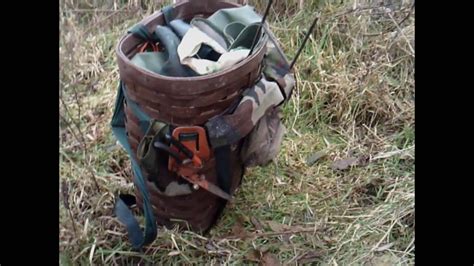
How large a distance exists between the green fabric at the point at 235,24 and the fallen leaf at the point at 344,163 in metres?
0.69

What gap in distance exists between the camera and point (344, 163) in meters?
2.41

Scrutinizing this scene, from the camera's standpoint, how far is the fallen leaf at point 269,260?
1954mm

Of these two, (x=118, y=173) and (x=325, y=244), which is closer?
(x=325, y=244)

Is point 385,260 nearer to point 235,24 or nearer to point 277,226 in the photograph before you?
point 277,226

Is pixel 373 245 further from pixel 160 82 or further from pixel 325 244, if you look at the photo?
pixel 160 82

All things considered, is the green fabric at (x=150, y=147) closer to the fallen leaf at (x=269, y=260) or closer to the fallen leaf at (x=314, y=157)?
the fallen leaf at (x=269, y=260)

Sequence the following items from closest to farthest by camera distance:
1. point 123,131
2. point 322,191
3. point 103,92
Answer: point 123,131 < point 322,191 < point 103,92

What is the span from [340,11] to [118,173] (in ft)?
4.15

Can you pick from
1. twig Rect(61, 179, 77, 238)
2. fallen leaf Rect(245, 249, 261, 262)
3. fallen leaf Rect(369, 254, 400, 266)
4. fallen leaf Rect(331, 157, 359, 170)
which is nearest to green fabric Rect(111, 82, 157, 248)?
twig Rect(61, 179, 77, 238)

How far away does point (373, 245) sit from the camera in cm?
201

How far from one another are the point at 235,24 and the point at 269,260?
2.36ft

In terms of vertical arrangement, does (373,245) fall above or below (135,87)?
below

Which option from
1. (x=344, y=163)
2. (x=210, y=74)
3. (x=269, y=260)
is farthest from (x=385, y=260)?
(x=210, y=74)
